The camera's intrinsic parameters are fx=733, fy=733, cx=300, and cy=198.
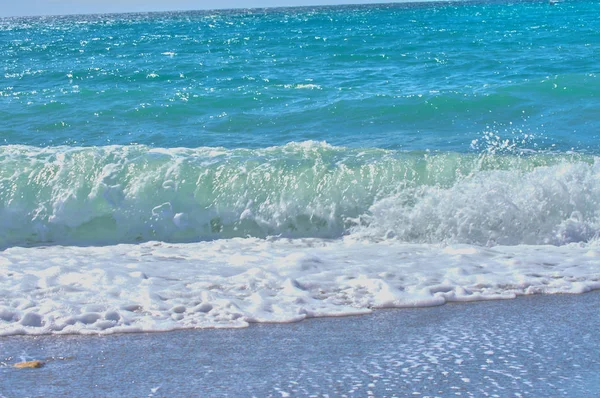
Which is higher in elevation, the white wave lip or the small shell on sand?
the small shell on sand

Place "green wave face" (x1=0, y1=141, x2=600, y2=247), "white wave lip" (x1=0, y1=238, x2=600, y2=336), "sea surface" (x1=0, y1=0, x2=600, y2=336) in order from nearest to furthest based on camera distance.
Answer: "white wave lip" (x1=0, y1=238, x2=600, y2=336)
"sea surface" (x1=0, y1=0, x2=600, y2=336)
"green wave face" (x1=0, y1=141, x2=600, y2=247)

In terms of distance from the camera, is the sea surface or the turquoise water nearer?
the sea surface

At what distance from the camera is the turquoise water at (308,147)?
21.0ft

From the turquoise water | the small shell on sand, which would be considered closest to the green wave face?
the turquoise water

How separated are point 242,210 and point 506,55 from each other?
12479 mm

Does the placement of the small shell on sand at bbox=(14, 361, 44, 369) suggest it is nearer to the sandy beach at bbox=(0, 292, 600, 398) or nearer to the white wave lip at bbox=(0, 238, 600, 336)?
the sandy beach at bbox=(0, 292, 600, 398)

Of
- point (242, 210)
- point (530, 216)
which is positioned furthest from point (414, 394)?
point (242, 210)

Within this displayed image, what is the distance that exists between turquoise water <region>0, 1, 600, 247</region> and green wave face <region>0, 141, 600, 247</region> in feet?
0.06

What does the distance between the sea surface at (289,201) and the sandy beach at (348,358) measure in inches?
7.9

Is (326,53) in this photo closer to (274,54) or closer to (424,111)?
(274,54)

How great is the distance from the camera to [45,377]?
3.38 metres

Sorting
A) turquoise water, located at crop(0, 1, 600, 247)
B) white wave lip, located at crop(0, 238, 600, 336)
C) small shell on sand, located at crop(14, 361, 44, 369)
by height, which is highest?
turquoise water, located at crop(0, 1, 600, 247)

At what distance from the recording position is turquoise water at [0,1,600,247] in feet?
21.0

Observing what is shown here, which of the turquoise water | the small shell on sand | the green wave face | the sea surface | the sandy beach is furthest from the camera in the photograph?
the turquoise water
